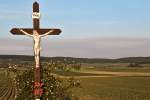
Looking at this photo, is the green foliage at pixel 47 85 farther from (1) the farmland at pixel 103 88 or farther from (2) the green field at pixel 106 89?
(2) the green field at pixel 106 89

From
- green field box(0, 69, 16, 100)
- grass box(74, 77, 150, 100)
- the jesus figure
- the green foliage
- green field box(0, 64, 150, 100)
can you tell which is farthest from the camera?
grass box(74, 77, 150, 100)

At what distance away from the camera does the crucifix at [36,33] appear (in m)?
11.4

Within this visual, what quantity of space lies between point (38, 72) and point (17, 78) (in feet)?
8.91

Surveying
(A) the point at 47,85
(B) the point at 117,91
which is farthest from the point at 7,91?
(A) the point at 47,85

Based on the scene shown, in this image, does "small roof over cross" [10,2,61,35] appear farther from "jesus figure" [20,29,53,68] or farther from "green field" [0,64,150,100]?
"green field" [0,64,150,100]

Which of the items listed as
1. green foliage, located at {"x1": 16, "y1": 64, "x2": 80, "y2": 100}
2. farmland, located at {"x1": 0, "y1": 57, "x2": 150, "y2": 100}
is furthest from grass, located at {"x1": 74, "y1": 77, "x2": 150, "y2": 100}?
green foliage, located at {"x1": 16, "y1": 64, "x2": 80, "y2": 100}

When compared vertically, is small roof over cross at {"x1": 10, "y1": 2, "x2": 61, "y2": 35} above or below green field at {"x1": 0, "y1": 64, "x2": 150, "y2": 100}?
above

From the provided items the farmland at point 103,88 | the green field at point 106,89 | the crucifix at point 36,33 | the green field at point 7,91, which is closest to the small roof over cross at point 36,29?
the crucifix at point 36,33

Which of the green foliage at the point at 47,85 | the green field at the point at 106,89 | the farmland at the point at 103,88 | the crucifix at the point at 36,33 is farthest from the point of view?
the green field at the point at 106,89

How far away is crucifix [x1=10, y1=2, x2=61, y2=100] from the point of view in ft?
37.5

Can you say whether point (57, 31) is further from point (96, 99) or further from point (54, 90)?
point (96, 99)

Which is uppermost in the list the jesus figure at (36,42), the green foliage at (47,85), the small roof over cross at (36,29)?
the small roof over cross at (36,29)

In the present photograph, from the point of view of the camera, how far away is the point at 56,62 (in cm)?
1414

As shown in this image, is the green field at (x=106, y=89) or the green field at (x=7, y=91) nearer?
the green field at (x=7, y=91)
